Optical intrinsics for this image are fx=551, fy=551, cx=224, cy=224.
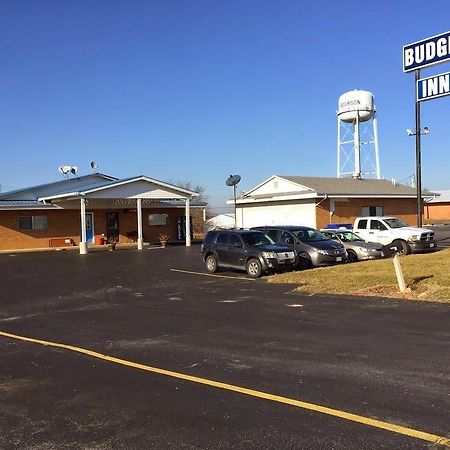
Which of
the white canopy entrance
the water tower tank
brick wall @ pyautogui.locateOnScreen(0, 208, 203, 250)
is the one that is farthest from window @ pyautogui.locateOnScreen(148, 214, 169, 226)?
the water tower tank

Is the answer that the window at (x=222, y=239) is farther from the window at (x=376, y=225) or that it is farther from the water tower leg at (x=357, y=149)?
the water tower leg at (x=357, y=149)

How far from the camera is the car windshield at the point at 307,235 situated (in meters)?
19.5

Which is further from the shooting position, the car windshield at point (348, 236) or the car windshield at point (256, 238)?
the car windshield at point (348, 236)

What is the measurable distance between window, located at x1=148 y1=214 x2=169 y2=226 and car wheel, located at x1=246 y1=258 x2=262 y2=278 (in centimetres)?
2339

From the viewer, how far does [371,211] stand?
40.2 meters

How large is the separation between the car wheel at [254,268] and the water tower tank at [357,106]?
40903 mm

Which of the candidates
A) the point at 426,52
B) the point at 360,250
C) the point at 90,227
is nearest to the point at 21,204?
the point at 90,227

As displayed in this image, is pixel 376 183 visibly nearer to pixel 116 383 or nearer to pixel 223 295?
pixel 223 295

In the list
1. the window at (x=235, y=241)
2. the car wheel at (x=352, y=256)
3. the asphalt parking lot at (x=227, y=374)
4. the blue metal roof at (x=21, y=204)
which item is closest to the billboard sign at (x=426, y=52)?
the car wheel at (x=352, y=256)


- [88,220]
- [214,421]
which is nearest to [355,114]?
[88,220]

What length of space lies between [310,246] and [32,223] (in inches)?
885

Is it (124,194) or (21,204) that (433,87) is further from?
(21,204)

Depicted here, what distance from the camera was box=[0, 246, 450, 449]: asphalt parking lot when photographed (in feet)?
14.9

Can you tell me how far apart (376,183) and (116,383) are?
4074cm
